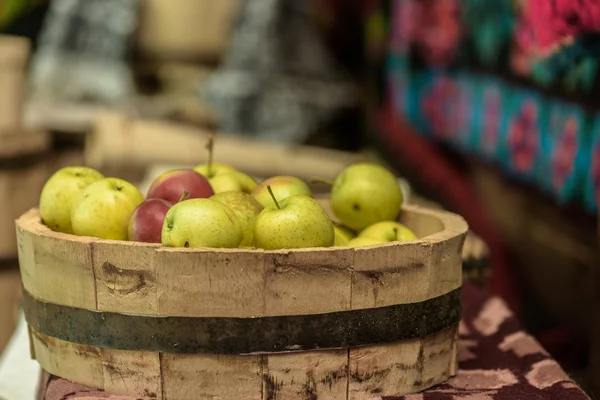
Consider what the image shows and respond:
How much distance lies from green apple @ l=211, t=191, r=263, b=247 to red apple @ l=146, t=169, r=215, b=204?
2.4 inches

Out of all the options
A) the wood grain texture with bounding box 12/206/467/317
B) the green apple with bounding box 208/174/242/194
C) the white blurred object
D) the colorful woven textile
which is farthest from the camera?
the colorful woven textile

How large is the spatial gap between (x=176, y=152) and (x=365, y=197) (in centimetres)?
202

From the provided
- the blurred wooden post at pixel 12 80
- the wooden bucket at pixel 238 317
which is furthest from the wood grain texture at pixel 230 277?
the blurred wooden post at pixel 12 80

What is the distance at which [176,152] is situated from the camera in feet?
12.2

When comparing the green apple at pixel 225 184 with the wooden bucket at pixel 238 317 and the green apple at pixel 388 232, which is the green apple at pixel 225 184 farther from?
the wooden bucket at pixel 238 317

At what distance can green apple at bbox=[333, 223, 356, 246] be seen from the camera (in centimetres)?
174

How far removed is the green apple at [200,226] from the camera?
4.66ft

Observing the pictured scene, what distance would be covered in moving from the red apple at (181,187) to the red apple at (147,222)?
0.39 feet

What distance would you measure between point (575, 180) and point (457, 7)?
194 cm

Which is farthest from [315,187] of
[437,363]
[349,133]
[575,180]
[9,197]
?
[349,133]

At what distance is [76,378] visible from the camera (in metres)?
1.51

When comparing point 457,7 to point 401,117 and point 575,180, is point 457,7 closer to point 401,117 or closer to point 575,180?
point 401,117

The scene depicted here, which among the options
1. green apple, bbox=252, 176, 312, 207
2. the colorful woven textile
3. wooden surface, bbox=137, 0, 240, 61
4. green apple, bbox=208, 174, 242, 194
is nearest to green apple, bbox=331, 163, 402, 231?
green apple, bbox=252, 176, 312, 207

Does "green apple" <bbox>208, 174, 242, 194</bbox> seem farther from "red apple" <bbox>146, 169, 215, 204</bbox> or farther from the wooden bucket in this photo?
the wooden bucket
